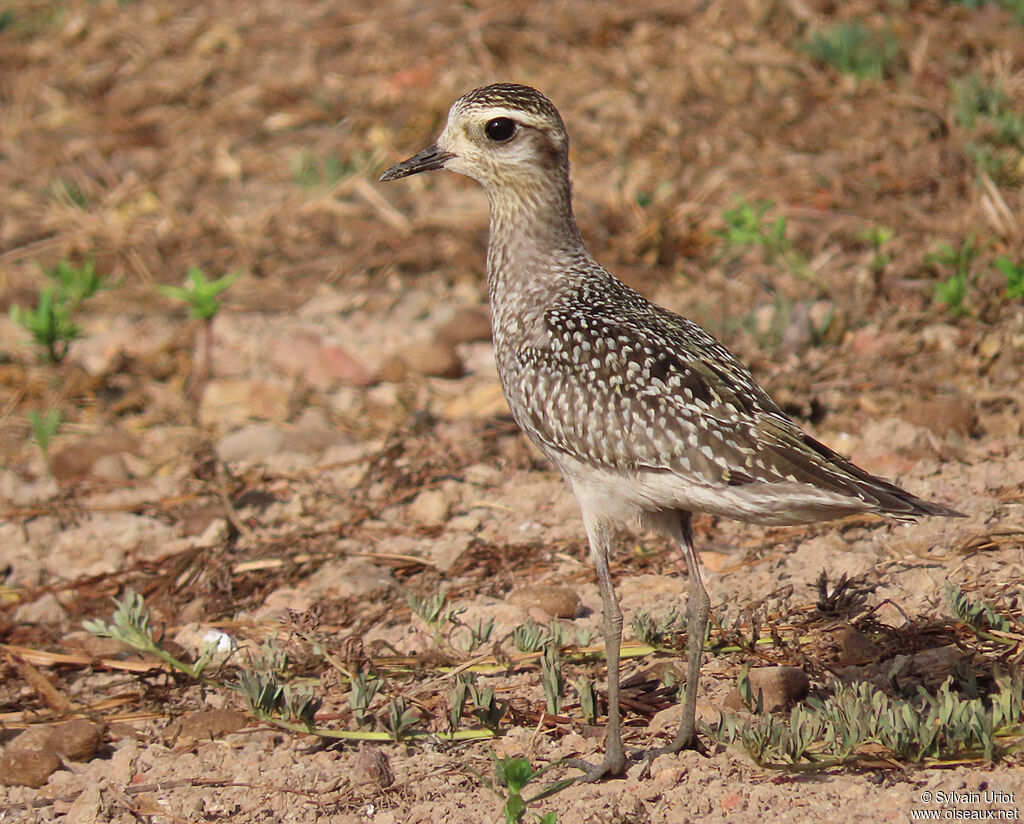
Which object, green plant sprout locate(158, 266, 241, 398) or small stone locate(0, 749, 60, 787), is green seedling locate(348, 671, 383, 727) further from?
green plant sprout locate(158, 266, 241, 398)

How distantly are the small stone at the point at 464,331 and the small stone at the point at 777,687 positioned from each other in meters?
3.71

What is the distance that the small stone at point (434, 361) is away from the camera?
7.64 m

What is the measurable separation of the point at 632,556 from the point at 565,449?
4.44ft

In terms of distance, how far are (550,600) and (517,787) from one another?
161 centimetres

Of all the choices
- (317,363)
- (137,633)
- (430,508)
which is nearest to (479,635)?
(137,633)

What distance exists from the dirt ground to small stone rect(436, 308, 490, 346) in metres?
0.02

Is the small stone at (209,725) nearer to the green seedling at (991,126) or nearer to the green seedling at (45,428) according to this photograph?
the green seedling at (45,428)

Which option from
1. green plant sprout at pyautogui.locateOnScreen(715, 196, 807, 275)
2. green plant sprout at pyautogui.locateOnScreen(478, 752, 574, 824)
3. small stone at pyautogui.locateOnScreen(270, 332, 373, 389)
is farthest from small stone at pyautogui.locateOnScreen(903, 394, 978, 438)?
small stone at pyautogui.locateOnScreen(270, 332, 373, 389)

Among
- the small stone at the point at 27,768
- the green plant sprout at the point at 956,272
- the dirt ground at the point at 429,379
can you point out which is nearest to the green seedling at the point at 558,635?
the dirt ground at the point at 429,379

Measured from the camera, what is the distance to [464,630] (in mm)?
5426

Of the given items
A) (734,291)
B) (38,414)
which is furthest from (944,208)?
(38,414)

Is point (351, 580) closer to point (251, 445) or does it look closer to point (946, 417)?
point (251, 445)

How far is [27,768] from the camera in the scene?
185 inches

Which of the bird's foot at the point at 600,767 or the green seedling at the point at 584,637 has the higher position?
the green seedling at the point at 584,637
